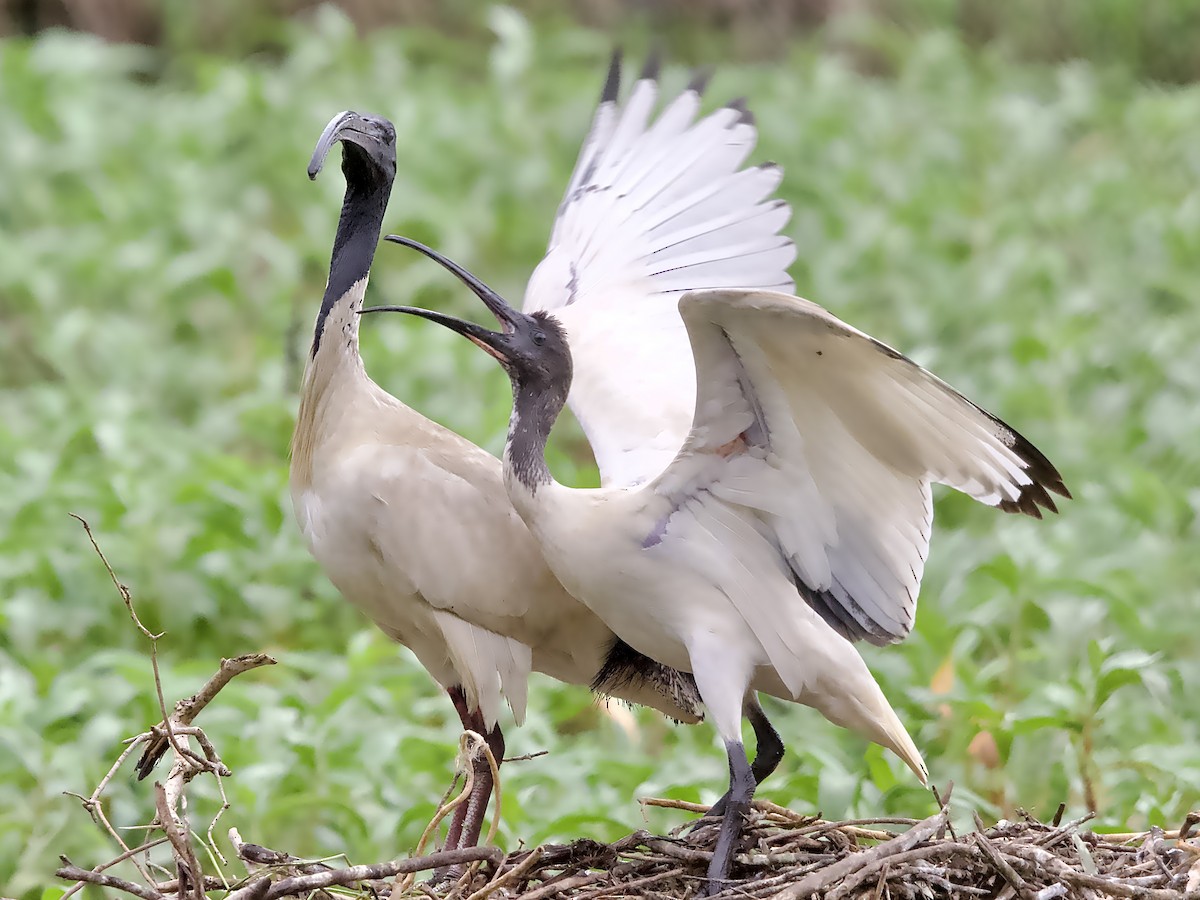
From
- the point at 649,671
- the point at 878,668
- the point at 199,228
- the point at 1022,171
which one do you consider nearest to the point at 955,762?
the point at 878,668

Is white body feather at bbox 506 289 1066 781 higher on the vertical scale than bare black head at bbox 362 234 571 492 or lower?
lower

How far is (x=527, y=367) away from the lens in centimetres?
459

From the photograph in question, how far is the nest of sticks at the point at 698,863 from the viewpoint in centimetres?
402

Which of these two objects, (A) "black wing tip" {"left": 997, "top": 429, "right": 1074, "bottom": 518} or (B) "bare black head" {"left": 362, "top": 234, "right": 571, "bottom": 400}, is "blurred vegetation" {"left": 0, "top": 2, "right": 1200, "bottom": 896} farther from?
(B) "bare black head" {"left": 362, "top": 234, "right": 571, "bottom": 400}

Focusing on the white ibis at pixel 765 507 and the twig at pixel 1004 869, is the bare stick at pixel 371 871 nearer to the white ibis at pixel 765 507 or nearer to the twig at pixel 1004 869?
the white ibis at pixel 765 507

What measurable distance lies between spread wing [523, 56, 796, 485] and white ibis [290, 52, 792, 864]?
41 cm

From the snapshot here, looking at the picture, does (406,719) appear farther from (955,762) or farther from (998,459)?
(998,459)

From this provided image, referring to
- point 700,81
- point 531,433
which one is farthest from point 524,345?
point 700,81

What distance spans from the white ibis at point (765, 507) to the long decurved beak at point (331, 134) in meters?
0.40

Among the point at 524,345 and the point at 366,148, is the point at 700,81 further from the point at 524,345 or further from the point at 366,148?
the point at 524,345

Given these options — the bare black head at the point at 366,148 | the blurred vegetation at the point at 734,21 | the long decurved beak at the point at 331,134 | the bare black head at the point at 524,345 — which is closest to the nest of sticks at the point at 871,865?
the bare black head at the point at 524,345

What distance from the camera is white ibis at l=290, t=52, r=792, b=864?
486 centimetres

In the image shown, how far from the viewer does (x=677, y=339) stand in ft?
18.2

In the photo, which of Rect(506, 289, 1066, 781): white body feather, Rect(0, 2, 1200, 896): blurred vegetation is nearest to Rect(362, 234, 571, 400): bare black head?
Rect(506, 289, 1066, 781): white body feather
